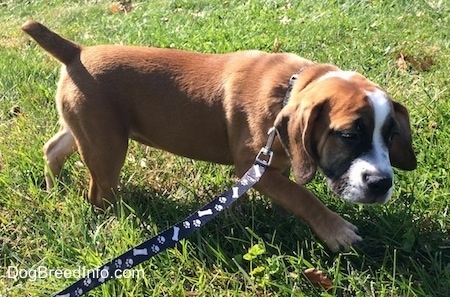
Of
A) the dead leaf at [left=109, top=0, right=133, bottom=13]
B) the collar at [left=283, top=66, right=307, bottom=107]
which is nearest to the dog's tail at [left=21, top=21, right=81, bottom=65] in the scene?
the collar at [left=283, top=66, right=307, bottom=107]

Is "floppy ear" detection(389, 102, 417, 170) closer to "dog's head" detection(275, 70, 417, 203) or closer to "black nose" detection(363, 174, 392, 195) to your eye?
"dog's head" detection(275, 70, 417, 203)

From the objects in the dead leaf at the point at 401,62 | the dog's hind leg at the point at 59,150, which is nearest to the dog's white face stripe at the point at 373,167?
the dog's hind leg at the point at 59,150

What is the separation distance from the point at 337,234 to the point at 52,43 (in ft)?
6.24

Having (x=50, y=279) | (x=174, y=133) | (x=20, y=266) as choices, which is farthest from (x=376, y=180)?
(x=20, y=266)

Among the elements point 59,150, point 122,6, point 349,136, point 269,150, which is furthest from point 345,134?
point 122,6

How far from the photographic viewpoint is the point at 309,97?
2883mm

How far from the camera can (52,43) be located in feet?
11.7

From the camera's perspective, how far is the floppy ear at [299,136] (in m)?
2.80

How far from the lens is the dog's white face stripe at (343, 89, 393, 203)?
2717mm

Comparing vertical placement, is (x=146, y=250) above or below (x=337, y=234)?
above

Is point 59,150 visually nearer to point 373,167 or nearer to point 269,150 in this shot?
point 269,150

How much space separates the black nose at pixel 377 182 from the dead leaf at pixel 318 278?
1.54ft

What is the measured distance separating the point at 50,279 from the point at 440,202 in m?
2.02

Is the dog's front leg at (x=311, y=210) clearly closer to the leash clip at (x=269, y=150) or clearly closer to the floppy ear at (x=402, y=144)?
the leash clip at (x=269, y=150)
